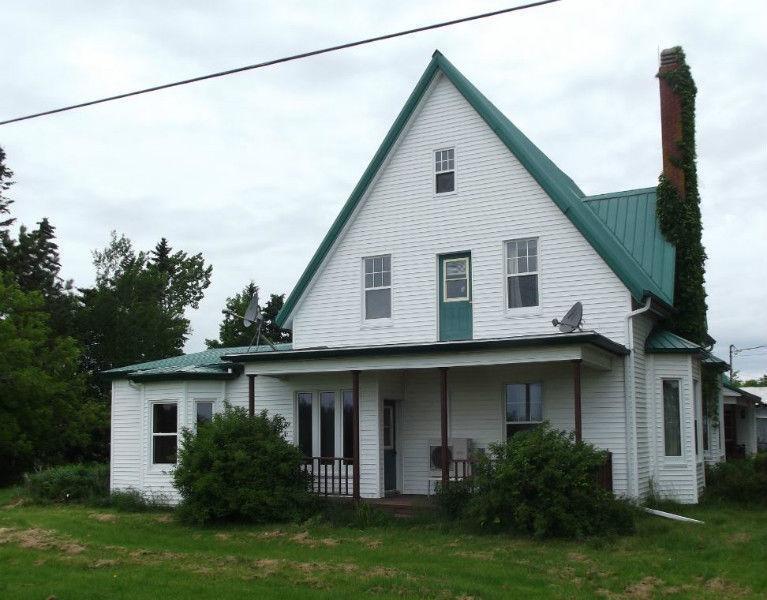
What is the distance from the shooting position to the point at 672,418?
64.2 ft

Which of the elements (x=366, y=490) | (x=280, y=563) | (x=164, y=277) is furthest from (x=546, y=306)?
(x=164, y=277)

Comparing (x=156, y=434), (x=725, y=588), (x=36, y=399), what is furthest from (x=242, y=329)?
(x=725, y=588)

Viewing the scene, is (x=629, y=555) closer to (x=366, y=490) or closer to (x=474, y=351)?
(x=474, y=351)

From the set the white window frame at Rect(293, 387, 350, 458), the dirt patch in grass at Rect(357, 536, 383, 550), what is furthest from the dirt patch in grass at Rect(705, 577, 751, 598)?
the white window frame at Rect(293, 387, 350, 458)

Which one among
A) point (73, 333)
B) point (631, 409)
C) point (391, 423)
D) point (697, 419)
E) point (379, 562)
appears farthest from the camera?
point (73, 333)

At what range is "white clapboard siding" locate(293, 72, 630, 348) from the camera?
63.6ft

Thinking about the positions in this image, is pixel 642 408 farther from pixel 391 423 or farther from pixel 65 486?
pixel 65 486

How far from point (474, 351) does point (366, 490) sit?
15.2ft

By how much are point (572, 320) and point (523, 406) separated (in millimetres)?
3226

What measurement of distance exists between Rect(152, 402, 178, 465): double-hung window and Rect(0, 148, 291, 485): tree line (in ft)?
13.6

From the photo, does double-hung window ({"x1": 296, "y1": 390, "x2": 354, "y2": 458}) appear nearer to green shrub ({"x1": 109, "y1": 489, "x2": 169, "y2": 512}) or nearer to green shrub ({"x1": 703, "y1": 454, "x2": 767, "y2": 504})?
green shrub ({"x1": 109, "y1": 489, "x2": 169, "y2": 512})

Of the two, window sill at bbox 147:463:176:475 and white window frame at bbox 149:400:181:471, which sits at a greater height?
white window frame at bbox 149:400:181:471

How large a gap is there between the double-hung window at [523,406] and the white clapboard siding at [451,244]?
1.29 meters

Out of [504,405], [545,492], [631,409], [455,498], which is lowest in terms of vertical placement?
[455,498]
